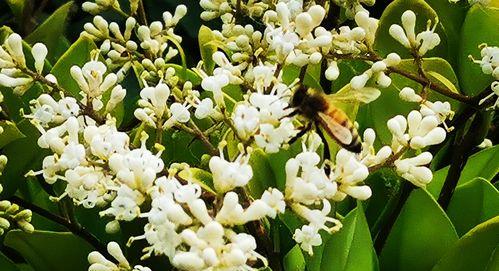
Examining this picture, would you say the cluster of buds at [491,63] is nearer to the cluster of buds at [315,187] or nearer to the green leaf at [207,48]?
the cluster of buds at [315,187]

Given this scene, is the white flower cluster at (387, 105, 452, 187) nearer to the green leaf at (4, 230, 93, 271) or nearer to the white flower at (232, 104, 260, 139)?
the white flower at (232, 104, 260, 139)

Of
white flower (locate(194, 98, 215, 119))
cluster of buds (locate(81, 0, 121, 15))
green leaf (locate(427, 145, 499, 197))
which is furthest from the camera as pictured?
cluster of buds (locate(81, 0, 121, 15))

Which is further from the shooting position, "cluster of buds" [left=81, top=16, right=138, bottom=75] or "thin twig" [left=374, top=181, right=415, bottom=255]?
"cluster of buds" [left=81, top=16, right=138, bottom=75]

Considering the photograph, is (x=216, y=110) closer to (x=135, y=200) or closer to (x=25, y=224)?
(x=135, y=200)

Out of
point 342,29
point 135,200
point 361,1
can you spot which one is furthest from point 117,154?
point 361,1

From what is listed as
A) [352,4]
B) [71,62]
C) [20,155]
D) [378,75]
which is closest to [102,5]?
[71,62]

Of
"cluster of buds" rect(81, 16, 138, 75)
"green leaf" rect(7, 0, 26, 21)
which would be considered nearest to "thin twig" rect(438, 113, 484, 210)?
"cluster of buds" rect(81, 16, 138, 75)

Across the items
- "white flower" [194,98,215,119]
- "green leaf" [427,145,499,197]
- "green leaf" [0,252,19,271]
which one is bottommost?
"green leaf" [0,252,19,271]
